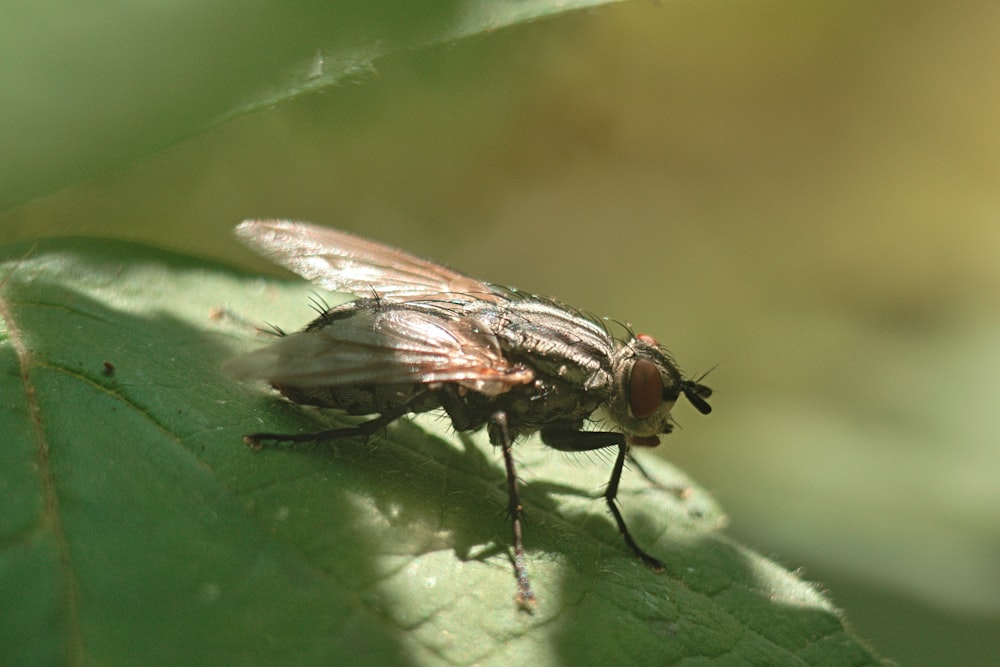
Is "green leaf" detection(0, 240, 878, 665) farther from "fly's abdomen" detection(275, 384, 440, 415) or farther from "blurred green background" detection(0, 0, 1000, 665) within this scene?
"blurred green background" detection(0, 0, 1000, 665)

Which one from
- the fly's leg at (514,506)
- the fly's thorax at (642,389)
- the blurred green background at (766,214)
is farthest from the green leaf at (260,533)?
the blurred green background at (766,214)

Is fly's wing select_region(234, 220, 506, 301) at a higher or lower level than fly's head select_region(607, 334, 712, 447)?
higher

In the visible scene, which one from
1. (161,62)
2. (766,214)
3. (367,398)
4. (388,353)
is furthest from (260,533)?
(766,214)

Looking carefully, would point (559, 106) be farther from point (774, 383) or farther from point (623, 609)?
point (623, 609)

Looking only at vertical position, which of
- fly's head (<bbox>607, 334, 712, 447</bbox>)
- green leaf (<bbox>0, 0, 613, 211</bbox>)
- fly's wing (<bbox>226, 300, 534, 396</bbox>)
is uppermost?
green leaf (<bbox>0, 0, 613, 211</bbox>)

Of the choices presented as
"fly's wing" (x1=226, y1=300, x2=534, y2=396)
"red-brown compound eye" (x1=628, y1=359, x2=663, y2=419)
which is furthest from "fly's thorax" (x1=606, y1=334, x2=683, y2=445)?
"fly's wing" (x1=226, y1=300, x2=534, y2=396)

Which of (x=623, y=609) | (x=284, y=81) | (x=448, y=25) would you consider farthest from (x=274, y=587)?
(x=448, y=25)

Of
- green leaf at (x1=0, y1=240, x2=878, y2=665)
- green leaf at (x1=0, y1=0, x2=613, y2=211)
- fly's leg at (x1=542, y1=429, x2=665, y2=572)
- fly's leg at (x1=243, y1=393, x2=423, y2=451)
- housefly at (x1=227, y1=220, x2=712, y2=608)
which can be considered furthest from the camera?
fly's leg at (x1=542, y1=429, x2=665, y2=572)
